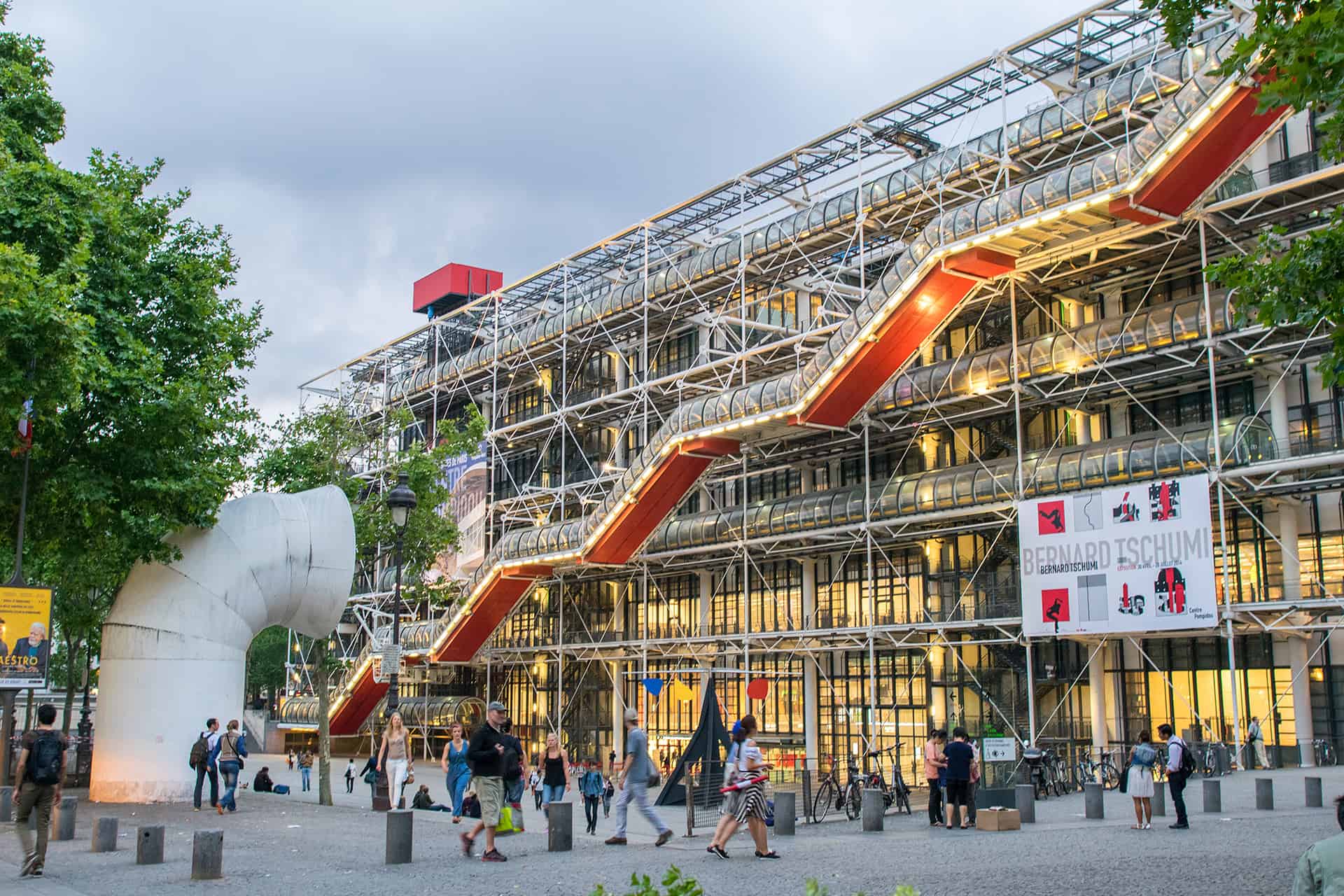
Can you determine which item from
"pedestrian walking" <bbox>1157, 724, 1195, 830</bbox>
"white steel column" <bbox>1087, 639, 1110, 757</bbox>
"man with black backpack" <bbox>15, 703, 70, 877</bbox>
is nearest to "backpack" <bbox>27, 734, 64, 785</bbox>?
"man with black backpack" <bbox>15, 703, 70, 877</bbox>

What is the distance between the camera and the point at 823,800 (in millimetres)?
21328

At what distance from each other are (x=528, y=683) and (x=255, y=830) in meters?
29.9

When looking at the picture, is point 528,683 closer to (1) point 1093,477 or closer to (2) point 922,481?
(2) point 922,481

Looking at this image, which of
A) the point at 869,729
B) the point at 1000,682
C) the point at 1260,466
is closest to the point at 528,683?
the point at 869,729

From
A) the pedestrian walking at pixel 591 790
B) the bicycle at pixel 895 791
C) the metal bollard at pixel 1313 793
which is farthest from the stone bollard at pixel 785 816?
the metal bollard at pixel 1313 793

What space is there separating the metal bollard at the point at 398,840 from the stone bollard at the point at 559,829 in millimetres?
1635

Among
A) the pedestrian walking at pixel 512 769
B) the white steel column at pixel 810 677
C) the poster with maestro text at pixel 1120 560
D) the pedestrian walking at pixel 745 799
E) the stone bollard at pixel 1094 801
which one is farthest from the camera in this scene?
the white steel column at pixel 810 677

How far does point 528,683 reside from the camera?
47.2 meters

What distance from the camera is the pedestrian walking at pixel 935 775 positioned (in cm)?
1830

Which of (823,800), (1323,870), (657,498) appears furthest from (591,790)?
(657,498)

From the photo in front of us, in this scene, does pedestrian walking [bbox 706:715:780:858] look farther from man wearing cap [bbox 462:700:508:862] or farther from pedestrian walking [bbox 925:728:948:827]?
pedestrian walking [bbox 925:728:948:827]

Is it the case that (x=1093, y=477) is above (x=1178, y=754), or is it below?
above

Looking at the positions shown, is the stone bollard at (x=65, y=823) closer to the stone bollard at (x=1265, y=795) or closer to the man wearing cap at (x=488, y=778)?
the man wearing cap at (x=488, y=778)

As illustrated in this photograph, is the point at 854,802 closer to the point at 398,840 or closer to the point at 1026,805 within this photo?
the point at 1026,805
